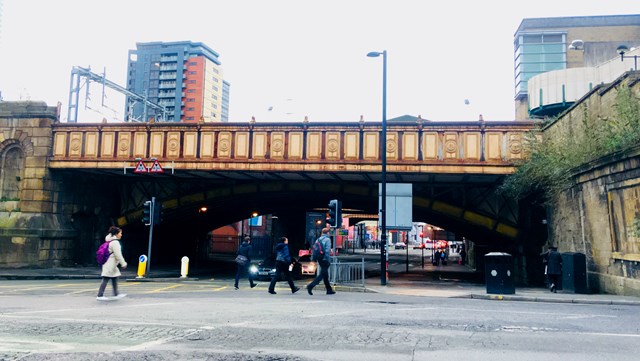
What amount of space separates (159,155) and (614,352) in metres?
21.5

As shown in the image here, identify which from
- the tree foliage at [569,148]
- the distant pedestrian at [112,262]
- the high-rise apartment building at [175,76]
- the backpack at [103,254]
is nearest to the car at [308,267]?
the tree foliage at [569,148]

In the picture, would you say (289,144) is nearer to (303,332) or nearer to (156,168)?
(156,168)

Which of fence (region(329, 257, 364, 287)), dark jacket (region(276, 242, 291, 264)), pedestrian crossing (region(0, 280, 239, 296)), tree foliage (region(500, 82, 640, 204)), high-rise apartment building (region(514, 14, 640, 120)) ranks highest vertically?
high-rise apartment building (region(514, 14, 640, 120))

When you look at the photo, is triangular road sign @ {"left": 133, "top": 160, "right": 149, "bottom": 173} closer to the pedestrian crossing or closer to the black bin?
the pedestrian crossing

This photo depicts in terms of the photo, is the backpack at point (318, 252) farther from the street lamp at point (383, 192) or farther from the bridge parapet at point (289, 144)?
the bridge parapet at point (289, 144)

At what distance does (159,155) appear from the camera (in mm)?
24438

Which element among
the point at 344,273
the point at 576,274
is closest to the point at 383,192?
the point at 344,273

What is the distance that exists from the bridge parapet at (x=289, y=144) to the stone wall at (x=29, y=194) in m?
0.89

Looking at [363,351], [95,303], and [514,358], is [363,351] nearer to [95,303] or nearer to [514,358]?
[514,358]

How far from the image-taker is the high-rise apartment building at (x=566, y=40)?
48569 millimetres

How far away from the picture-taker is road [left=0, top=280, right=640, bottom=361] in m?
6.09

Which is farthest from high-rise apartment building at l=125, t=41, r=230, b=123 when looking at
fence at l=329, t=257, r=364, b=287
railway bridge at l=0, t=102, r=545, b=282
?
fence at l=329, t=257, r=364, b=287

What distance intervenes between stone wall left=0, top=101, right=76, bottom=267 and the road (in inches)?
599

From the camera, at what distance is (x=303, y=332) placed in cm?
744
